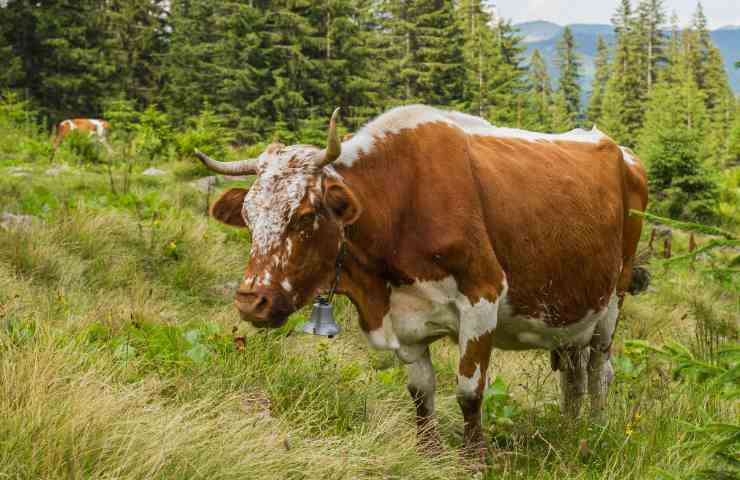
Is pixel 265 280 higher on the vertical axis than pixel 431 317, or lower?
higher

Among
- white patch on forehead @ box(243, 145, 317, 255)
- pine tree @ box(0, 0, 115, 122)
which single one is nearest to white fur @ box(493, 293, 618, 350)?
white patch on forehead @ box(243, 145, 317, 255)

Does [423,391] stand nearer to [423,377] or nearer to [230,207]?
[423,377]

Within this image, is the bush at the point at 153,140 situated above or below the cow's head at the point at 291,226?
below

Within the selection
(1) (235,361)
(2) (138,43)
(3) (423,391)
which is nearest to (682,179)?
(3) (423,391)

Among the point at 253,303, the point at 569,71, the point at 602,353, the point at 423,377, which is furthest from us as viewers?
the point at 569,71

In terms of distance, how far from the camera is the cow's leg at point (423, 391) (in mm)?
4309

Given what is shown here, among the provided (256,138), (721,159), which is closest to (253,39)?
(256,138)

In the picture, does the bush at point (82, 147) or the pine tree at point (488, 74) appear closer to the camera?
the bush at point (82, 147)

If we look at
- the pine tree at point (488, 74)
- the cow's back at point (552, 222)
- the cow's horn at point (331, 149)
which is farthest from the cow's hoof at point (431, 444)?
the pine tree at point (488, 74)

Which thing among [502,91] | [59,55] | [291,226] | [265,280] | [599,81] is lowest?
[599,81]

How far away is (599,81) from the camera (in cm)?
6175

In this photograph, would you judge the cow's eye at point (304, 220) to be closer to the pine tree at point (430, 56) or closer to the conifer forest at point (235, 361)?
the conifer forest at point (235, 361)

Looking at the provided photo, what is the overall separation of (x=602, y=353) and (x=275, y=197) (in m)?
3.33

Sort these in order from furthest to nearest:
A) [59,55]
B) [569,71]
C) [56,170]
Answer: [569,71] < [59,55] < [56,170]
